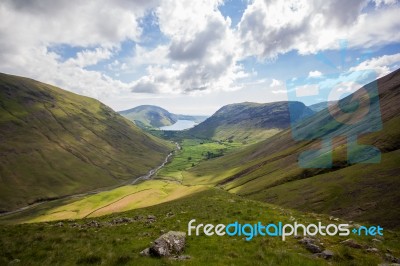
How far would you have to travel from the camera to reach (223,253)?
1698cm

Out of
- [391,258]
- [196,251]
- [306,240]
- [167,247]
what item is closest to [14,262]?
[167,247]

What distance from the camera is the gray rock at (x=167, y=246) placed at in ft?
51.8

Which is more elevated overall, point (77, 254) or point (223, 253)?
point (77, 254)

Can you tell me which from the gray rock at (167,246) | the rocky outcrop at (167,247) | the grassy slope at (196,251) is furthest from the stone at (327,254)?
the gray rock at (167,246)

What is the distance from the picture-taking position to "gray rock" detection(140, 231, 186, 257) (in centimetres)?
1580

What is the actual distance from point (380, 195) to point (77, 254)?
4446 cm

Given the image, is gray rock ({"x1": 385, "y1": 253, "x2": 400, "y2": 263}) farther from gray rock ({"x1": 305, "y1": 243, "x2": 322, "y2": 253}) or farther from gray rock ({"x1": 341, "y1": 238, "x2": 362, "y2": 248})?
gray rock ({"x1": 305, "y1": 243, "x2": 322, "y2": 253})

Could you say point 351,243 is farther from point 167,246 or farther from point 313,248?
point 167,246

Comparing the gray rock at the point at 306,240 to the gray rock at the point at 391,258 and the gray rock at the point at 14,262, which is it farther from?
the gray rock at the point at 14,262

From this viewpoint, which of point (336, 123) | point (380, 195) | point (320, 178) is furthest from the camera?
point (336, 123)

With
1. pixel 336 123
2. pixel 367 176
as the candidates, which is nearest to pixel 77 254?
pixel 367 176

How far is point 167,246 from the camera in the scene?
16.6 m

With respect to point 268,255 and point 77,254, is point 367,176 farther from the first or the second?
point 77,254

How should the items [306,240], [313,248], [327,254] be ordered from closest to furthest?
[327,254] < [313,248] < [306,240]
